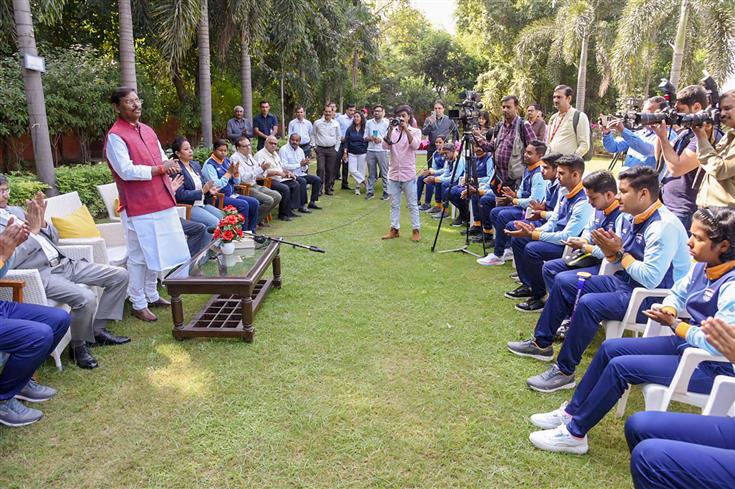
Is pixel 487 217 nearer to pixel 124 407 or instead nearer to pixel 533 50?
pixel 124 407

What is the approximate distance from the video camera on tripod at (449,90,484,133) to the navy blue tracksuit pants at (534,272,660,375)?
330 cm

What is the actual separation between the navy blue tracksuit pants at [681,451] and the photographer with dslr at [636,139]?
2.84m

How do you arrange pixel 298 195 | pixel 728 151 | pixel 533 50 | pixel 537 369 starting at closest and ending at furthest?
1. pixel 728 151
2. pixel 537 369
3. pixel 298 195
4. pixel 533 50

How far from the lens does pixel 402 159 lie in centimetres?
678

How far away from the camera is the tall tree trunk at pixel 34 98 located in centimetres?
558

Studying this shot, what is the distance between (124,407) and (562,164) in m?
3.76

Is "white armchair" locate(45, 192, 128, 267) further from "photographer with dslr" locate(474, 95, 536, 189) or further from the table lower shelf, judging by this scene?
"photographer with dslr" locate(474, 95, 536, 189)

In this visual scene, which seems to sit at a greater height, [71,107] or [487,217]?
[71,107]

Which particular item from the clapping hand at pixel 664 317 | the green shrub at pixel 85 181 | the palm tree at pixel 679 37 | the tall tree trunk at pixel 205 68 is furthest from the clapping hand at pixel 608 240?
the palm tree at pixel 679 37

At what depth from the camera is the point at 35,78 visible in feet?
19.4

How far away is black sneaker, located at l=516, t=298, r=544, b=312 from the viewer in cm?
461

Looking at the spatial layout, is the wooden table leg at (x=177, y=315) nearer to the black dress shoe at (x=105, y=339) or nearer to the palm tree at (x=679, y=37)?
the black dress shoe at (x=105, y=339)

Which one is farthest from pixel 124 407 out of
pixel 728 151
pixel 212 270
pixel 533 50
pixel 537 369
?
pixel 533 50

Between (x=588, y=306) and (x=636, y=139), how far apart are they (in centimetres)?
254
